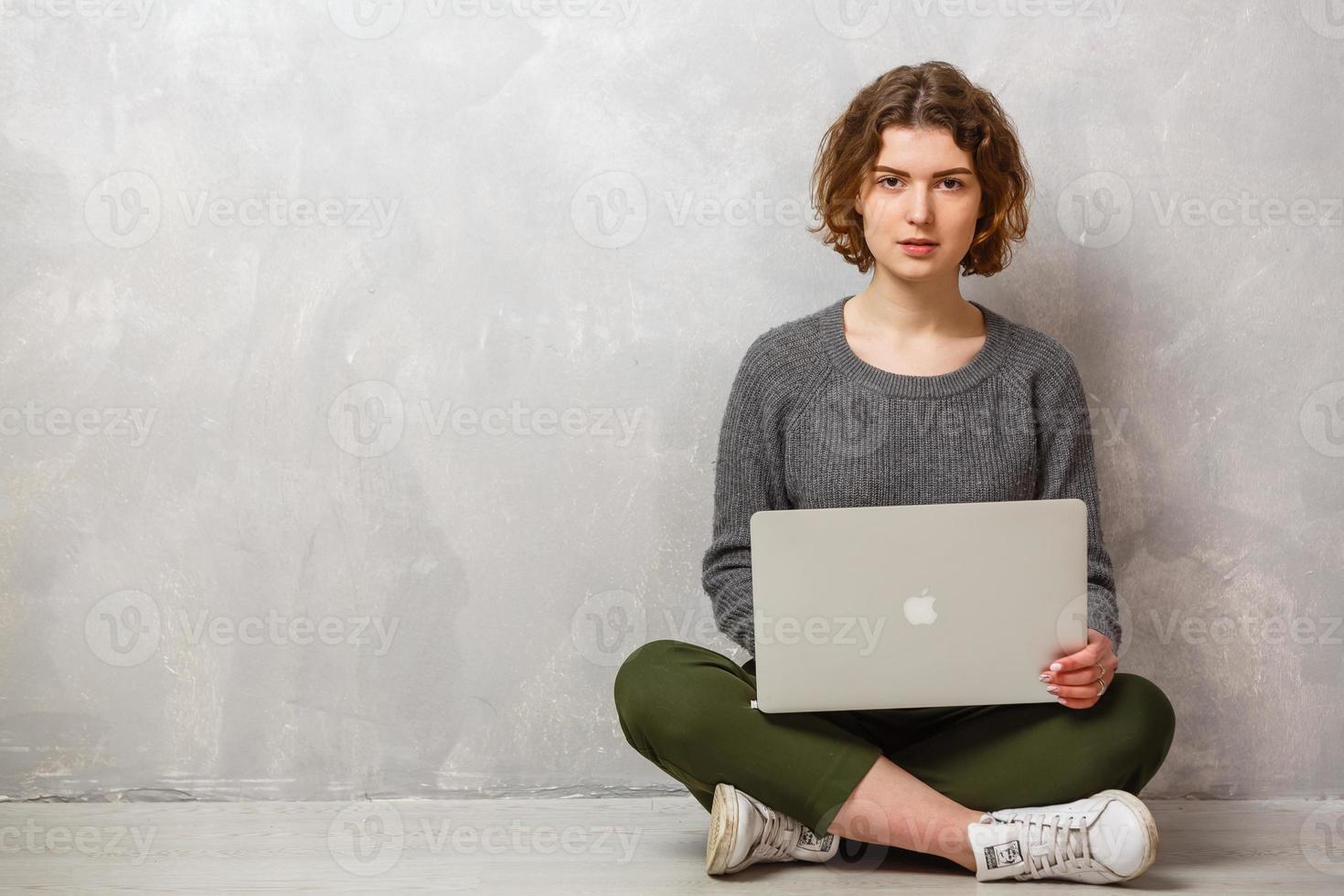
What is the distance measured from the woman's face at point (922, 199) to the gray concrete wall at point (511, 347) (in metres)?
0.27

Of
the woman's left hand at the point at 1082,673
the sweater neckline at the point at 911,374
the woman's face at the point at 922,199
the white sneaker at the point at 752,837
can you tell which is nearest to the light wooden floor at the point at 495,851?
the white sneaker at the point at 752,837

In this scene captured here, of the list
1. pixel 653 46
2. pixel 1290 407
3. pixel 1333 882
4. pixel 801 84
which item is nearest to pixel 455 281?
pixel 653 46

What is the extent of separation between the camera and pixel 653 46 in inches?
69.1

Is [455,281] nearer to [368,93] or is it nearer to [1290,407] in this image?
[368,93]

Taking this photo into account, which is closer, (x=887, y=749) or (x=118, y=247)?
(x=887, y=749)

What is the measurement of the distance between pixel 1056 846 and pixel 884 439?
1.73 ft

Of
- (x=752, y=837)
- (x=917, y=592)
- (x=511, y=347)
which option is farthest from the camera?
(x=511, y=347)

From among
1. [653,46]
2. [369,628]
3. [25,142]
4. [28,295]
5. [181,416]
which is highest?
[653,46]

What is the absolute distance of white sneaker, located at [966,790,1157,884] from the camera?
136 centimetres

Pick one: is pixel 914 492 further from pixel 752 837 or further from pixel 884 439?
pixel 752 837

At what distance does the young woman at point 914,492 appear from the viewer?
4.61ft

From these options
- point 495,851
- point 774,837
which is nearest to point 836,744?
point 774,837

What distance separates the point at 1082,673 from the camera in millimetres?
1372

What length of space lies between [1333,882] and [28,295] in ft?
6.21
